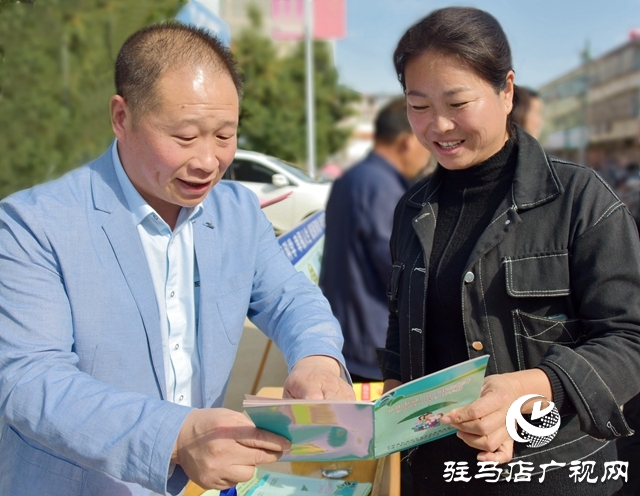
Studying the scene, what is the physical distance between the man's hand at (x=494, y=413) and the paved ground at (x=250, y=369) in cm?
219

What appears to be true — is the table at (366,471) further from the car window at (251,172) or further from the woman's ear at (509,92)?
the car window at (251,172)

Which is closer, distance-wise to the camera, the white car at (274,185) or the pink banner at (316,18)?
the white car at (274,185)

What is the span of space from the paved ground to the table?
152cm

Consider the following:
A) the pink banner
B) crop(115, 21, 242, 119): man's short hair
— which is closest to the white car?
crop(115, 21, 242, 119): man's short hair

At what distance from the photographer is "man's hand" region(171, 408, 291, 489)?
45.5 inches

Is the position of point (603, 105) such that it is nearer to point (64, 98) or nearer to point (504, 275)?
point (64, 98)

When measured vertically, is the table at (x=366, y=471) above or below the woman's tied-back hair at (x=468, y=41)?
below

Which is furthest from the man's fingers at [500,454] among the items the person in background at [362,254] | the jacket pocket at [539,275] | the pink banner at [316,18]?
the pink banner at [316,18]

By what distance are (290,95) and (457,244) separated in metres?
19.5

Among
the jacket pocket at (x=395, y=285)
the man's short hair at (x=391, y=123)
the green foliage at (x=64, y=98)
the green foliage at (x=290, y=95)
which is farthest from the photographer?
the green foliage at (x=290, y=95)

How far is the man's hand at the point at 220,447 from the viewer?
1156 mm

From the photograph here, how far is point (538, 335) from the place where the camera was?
5.16 feet

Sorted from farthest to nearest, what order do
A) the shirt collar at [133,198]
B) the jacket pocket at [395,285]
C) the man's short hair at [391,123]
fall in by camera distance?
the man's short hair at [391,123] < the jacket pocket at [395,285] < the shirt collar at [133,198]

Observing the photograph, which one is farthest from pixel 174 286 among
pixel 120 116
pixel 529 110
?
pixel 529 110
